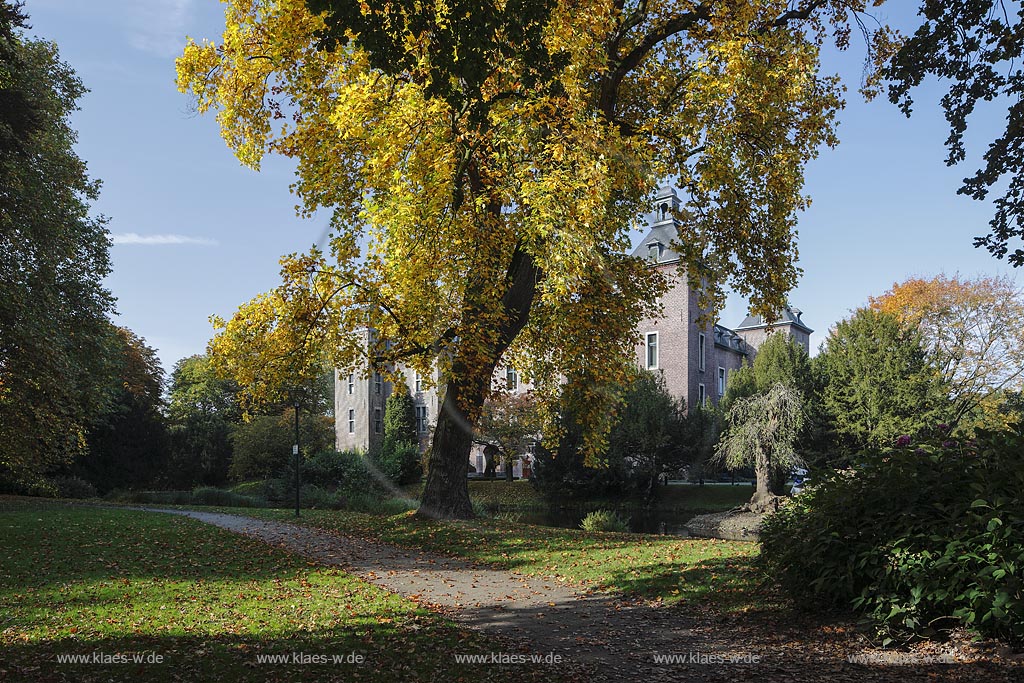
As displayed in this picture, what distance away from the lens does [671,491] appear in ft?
132

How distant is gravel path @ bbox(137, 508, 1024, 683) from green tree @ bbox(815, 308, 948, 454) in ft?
103

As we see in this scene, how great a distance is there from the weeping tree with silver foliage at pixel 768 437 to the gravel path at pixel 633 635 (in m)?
25.5

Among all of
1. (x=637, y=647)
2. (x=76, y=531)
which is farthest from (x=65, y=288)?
(x=637, y=647)

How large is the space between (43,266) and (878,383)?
38117mm

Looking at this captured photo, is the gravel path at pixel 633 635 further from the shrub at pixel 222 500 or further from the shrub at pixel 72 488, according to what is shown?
the shrub at pixel 72 488

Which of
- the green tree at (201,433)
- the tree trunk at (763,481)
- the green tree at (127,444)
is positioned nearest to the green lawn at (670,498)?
the tree trunk at (763,481)

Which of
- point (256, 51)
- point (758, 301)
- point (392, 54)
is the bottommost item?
point (758, 301)

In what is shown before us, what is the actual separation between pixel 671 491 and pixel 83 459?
32.6 metres

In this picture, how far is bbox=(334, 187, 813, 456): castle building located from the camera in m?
47.2

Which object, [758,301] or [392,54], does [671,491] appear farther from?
[392,54]

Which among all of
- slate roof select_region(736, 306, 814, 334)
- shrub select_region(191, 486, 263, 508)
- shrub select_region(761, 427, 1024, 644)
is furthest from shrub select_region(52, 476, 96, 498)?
slate roof select_region(736, 306, 814, 334)

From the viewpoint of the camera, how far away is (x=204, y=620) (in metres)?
7.77

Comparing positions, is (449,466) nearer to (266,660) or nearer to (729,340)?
(266,660)

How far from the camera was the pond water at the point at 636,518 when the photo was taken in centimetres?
2786
